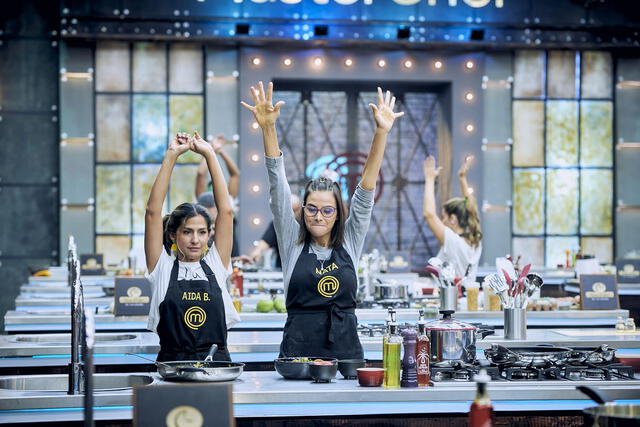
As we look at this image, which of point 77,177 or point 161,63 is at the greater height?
point 161,63

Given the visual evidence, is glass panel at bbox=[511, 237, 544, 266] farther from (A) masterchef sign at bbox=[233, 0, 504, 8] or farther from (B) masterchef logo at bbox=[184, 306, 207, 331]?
(B) masterchef logo at bbox=[184, 306, 207, 331]

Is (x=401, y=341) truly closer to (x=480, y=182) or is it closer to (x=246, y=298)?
(x=246, y=298)

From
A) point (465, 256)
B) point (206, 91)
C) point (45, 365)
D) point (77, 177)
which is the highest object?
point (206, 91)

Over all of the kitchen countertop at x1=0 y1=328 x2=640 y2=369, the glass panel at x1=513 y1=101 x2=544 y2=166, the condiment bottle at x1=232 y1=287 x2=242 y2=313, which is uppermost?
the glass panel at x1=513 y1=101 x2=544 y2=166

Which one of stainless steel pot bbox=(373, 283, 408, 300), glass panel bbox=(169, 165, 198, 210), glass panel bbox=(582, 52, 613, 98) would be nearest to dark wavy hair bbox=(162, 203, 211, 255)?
stainless steel pot bbox=(373, 283, 408, 300)

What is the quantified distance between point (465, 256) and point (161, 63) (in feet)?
19.7

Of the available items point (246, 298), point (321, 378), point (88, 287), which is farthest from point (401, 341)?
point (88, 287)

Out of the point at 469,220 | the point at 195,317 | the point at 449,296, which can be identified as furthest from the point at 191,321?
the point at 469,220

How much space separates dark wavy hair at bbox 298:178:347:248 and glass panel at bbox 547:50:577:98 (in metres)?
8.63

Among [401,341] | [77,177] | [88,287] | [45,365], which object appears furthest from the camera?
[77,177]

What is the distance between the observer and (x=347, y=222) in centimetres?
400

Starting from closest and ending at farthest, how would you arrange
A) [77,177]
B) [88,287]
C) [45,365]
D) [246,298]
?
[45,365], [246,298], [88,287], [77,177]

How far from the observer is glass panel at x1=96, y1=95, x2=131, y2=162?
11484 mm

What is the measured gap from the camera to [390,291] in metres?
6.32
